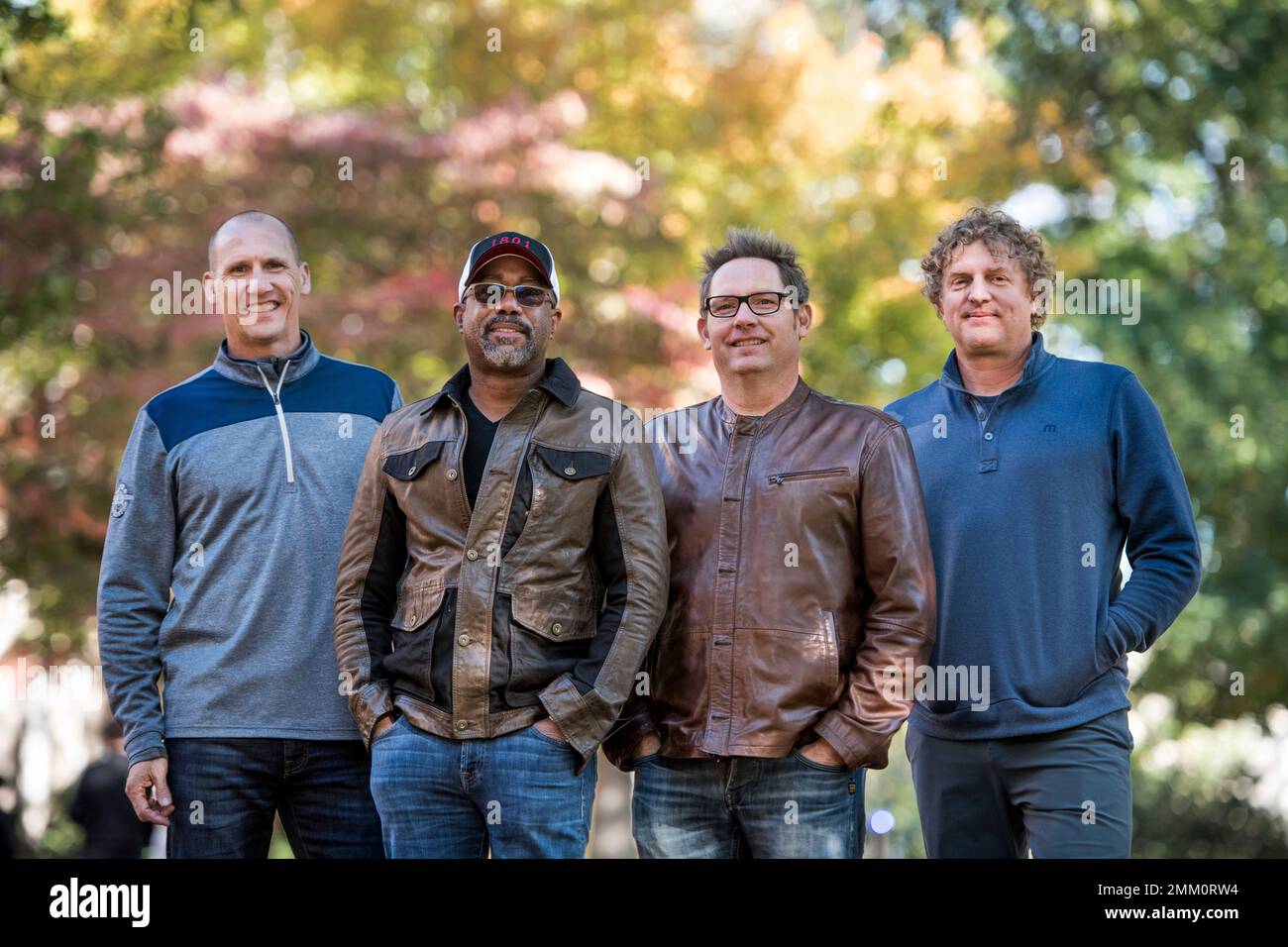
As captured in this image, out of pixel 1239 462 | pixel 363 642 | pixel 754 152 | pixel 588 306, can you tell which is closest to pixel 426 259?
pixel 588 306

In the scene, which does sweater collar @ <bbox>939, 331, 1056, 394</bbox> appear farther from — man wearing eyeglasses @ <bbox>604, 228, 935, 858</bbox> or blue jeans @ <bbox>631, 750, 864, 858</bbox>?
blue jeans @ <bbox>631, 750, 864, 858</bbox>

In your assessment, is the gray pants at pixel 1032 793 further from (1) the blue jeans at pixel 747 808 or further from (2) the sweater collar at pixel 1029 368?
(2) the sweater collar at pixel 1029 368

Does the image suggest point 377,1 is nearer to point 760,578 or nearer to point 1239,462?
point 1239,462

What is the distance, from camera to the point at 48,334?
9766 mm

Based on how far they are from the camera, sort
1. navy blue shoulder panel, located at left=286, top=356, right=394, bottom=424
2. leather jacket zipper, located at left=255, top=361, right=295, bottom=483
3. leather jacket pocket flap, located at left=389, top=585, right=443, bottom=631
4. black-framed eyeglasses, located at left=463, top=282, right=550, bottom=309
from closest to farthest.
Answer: leather jacket pocket flap, located at left=389, top=585, right=443, bottom=631 → black-framed eyeglasses, located at left=463, top=282, right=550, bottom=309 → leather jacket zipper, located at left=255, top=361, right=295, bottom=483 → navy blue shoulder panel, located at left=286, top=356, right=394, bottom=424

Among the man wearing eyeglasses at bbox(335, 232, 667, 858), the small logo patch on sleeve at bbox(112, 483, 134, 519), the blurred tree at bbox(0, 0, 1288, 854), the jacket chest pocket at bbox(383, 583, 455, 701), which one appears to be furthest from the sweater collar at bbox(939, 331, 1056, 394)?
the blurred tree at bbox(0, 0, 1288, 854)

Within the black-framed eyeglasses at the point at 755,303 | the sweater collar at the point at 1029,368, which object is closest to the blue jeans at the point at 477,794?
the black-framed eyeglasses at the point at 755,303

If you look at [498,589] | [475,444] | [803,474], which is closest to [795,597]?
[803,474]

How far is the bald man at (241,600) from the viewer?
155 inches

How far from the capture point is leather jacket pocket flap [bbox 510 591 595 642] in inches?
148

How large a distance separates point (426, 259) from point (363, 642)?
6800 mm

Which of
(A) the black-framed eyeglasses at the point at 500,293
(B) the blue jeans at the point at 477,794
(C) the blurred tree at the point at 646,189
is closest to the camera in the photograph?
(B) the blue jeans at the point at 477,794

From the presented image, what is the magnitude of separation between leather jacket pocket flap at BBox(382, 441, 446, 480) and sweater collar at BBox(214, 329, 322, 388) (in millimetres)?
521

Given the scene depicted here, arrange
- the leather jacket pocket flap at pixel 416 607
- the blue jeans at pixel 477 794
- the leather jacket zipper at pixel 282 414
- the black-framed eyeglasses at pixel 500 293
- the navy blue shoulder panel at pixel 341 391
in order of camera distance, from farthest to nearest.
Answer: the navy blue shoulder panel at pixel 341 391 < the leather jacket zipper at pixel 282 414 < the black-framed eyeglasses at pixel 500 293 < the leather jacket pocket flap at pixel 416 607 < the blue jeans at pixel 477 794
